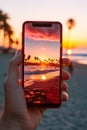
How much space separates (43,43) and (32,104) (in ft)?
1.45

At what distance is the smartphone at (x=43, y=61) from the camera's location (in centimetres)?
277

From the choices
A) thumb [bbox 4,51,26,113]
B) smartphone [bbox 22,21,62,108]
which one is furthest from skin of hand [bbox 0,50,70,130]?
smartphone [bbox 22,21,62,108]

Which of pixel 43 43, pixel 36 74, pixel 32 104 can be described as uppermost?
pixel 43 43

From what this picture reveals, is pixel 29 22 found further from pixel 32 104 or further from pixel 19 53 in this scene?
pixel 32 104

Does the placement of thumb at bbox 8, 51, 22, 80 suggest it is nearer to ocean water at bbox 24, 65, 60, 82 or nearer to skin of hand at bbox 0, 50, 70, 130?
skin of hand at bbox 0, 50, 70, 130

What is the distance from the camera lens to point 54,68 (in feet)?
9.19

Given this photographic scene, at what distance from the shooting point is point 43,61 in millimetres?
2785

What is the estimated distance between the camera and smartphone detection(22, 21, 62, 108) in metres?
2.77

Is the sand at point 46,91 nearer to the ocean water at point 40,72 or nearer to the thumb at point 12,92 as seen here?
the ocean water at point 40,72

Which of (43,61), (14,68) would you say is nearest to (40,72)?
(43,61)

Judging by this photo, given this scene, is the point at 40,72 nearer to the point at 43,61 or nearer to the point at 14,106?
the point at 43,61

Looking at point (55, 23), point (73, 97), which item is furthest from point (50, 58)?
point (73, 97)

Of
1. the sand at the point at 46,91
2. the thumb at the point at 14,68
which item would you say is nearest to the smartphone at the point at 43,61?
the sand at the point at 46,91

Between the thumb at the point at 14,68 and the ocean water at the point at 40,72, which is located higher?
the thumb at the point at 14,68
